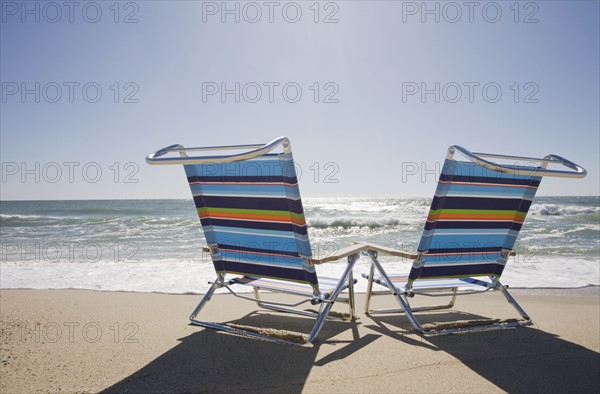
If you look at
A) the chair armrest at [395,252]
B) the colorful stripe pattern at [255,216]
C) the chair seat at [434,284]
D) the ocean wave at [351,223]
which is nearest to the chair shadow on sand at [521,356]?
the chair seat at [434,284]

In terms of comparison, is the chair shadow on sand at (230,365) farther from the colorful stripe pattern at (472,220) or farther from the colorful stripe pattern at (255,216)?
the colorful stripe pattern at (472,220)

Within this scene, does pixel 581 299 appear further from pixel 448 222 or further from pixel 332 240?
pixel 332 240

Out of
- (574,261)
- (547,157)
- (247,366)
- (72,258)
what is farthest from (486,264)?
(72,258)

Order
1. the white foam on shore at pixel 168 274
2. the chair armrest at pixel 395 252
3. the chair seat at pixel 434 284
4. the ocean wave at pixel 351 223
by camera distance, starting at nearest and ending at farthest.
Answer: the chair armrest at pixel 395 252 < the chair seat at pixel 434 284 < the white foam on shore at pixel 168 274 < the ocean wave at pixel 351 223

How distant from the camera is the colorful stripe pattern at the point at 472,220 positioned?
271cm

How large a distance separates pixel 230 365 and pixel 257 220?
0.94m

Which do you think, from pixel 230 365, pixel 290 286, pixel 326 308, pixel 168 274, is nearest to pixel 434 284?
pixel 326 308

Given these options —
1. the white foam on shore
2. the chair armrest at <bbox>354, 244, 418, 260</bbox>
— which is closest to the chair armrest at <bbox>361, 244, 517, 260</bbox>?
the chair armrest at <bbox>354, 244, 418, 260</bbox>

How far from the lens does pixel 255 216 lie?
2.71m

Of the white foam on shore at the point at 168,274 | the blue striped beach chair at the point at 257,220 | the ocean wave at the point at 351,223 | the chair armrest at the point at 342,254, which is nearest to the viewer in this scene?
the blue striped beach chair at the point at 257,220

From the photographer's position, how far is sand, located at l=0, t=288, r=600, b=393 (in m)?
2.05

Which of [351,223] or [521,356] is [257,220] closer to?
[521,356]

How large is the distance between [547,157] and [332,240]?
1158 centimetres

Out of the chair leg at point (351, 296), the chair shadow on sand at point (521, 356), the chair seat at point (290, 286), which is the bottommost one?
the chair shadow on sand at point (521, 356)
